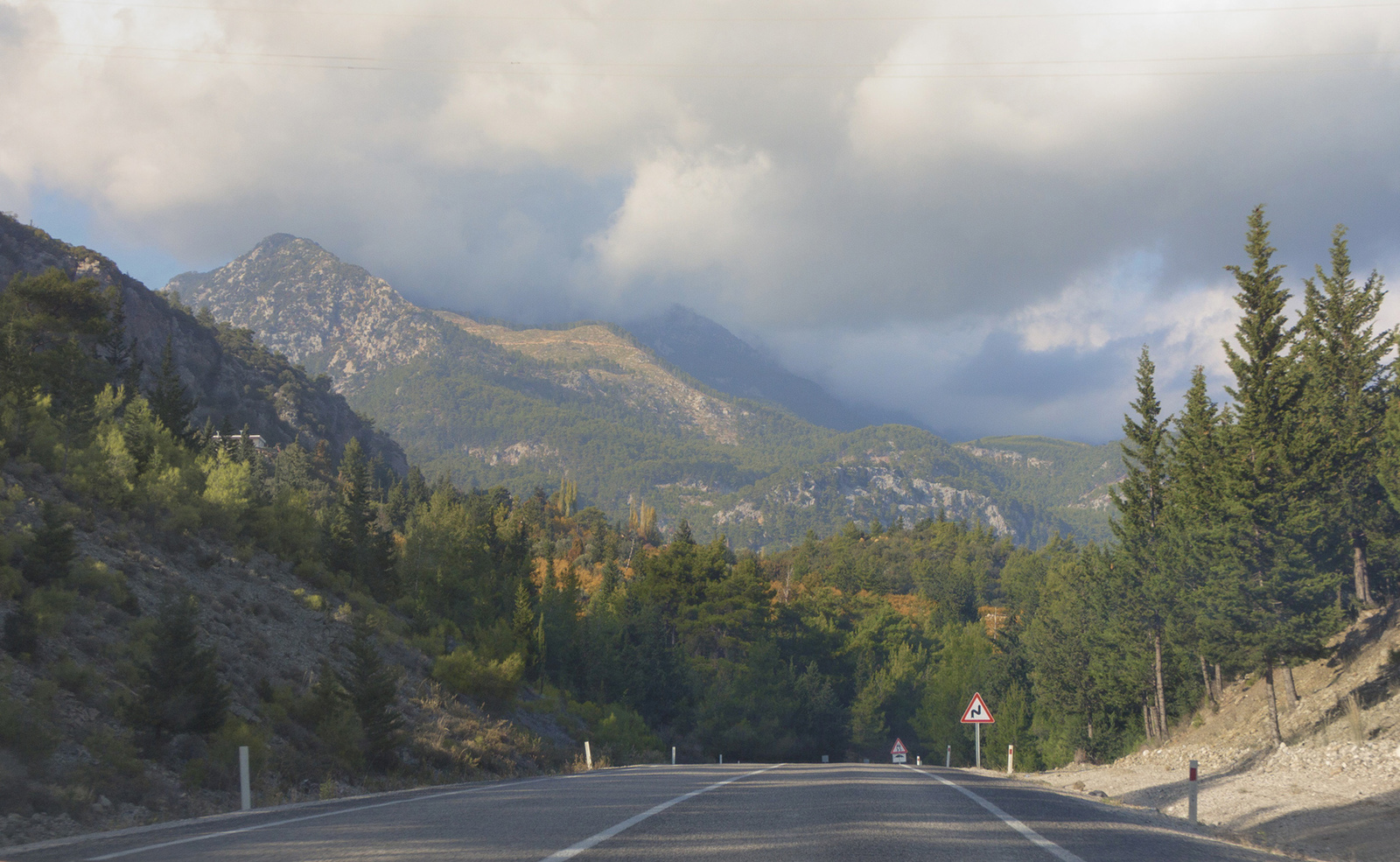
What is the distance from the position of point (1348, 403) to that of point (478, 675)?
38.9 m

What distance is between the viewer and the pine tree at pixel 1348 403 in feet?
114

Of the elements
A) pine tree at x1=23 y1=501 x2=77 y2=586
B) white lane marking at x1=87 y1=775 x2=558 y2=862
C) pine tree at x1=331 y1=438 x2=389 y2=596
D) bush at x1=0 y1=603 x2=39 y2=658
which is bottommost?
white lane marking at x1=87 y1=775 x2=558 y2=862

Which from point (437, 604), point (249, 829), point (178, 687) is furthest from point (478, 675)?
point (249, 829)

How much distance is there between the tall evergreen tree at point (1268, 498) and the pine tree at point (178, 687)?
30696 mm

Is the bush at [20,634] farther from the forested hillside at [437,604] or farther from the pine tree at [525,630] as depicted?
the pine tree at [525,630]

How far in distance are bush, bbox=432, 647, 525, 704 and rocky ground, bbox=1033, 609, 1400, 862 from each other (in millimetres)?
20153

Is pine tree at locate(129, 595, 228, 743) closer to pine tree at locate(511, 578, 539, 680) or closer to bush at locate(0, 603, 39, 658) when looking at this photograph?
bush at locate(0, 603, 39, 658)

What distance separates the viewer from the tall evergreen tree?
31531 millimetres

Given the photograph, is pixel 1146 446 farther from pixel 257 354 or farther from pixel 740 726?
pixel 257 354

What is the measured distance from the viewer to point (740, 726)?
237 ft

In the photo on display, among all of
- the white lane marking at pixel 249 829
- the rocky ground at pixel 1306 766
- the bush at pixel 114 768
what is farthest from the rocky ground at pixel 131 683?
the rocky ground at pixel 1306 766

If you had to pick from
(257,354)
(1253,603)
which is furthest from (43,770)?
(257,354)

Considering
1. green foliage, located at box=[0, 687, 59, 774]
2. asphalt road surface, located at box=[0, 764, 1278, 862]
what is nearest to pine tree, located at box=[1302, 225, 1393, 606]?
asphalt road surface, located at box=[0, 764, 1278, 862]

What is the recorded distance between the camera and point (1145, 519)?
47.9 meters
